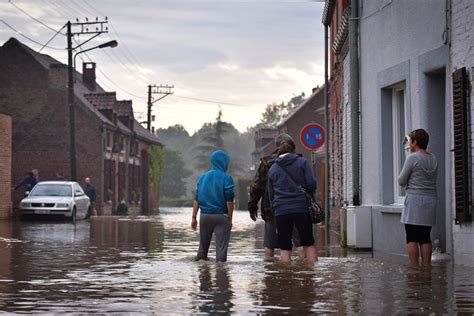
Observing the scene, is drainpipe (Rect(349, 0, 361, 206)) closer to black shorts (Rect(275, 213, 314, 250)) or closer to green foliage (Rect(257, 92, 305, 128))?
black shorts (Rect(275, 213, 314, 250))

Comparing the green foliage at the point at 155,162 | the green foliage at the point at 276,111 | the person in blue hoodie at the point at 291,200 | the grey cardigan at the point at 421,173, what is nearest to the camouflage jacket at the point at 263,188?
the person in blue hoodie at the point at 291,200

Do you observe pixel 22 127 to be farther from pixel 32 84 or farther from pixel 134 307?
pixel 134 307

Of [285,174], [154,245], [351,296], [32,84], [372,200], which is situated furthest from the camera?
[32,84]

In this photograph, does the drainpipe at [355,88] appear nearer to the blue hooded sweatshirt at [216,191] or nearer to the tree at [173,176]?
the blue hooded sweatshirt at [216,191]

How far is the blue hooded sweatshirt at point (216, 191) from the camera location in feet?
44.6

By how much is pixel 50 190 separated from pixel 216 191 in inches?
871

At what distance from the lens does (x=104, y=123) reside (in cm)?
5703

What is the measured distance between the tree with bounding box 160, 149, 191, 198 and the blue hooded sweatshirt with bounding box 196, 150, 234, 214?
12507 cm

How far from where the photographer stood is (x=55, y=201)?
3384cm

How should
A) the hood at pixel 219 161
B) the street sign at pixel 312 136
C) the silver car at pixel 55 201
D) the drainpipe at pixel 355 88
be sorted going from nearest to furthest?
the hood at pixel 219 161 → the drainpipe at pixel 355 88 → the street sign at pixel 312 136 → the silver car at pixel 55 201

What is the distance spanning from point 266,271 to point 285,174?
55.1 inches

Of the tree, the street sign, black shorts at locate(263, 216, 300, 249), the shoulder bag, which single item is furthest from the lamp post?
the tree

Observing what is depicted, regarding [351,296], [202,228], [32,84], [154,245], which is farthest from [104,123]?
[351,296]

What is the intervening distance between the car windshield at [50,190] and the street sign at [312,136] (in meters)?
12.7
